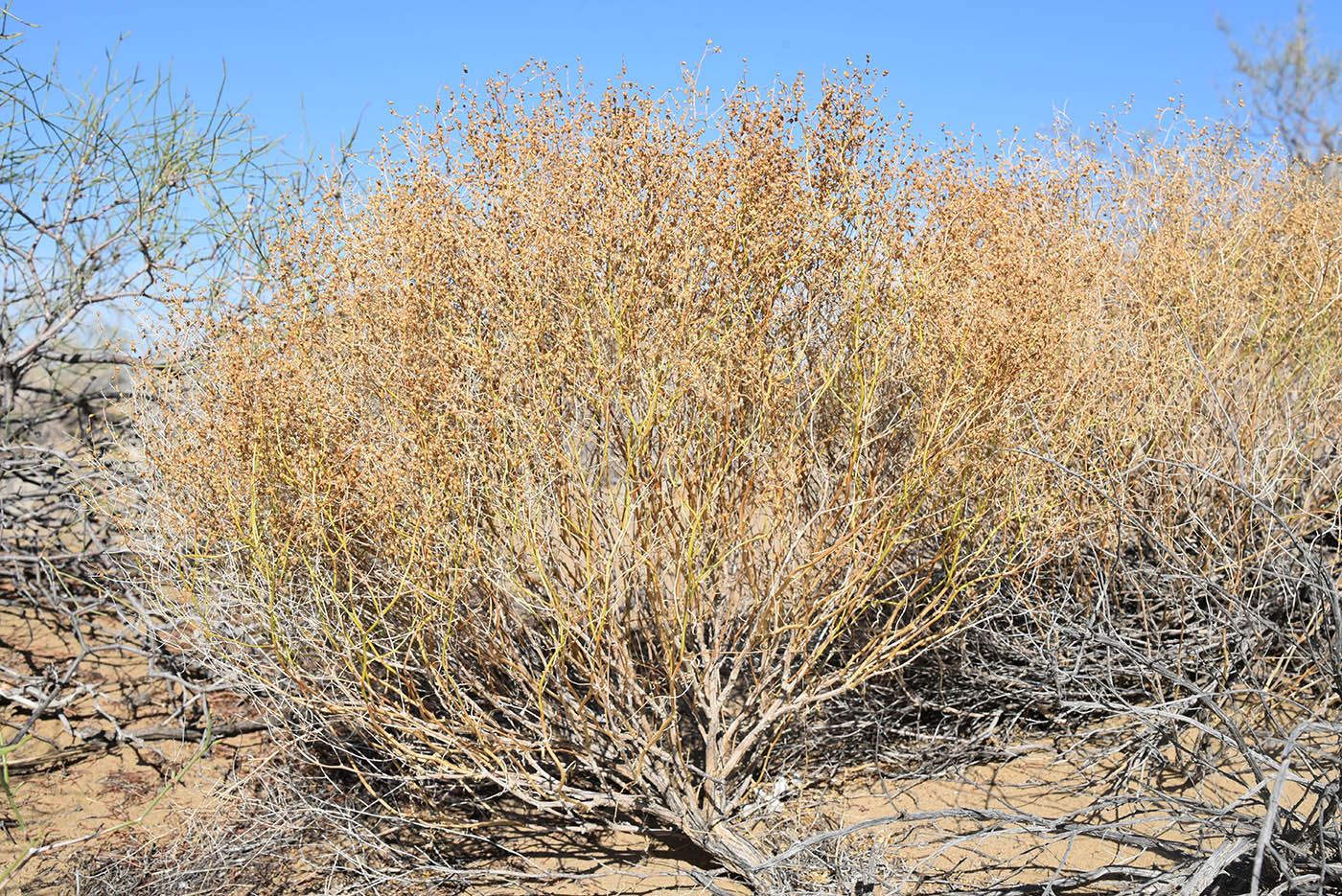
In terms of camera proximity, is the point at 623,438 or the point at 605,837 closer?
the point at 623,438

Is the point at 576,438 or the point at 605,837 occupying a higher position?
the point at 576,438

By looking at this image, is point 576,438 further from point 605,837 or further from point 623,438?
point 605,837

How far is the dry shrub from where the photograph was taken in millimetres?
4195

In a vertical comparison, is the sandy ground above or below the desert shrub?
below

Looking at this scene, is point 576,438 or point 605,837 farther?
point 605,837

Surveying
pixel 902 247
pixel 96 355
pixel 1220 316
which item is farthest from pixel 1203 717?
pixel 96 355

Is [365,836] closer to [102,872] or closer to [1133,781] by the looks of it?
[102,872]

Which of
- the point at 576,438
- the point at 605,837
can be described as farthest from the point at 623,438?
the point at 605,837

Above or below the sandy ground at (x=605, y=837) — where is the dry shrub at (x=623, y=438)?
above

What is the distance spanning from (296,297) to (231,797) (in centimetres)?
263

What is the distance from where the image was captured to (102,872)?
4.78 meters

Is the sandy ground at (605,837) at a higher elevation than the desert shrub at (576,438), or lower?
lower

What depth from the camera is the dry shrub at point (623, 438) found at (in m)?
4.20

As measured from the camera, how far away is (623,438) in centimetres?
442
